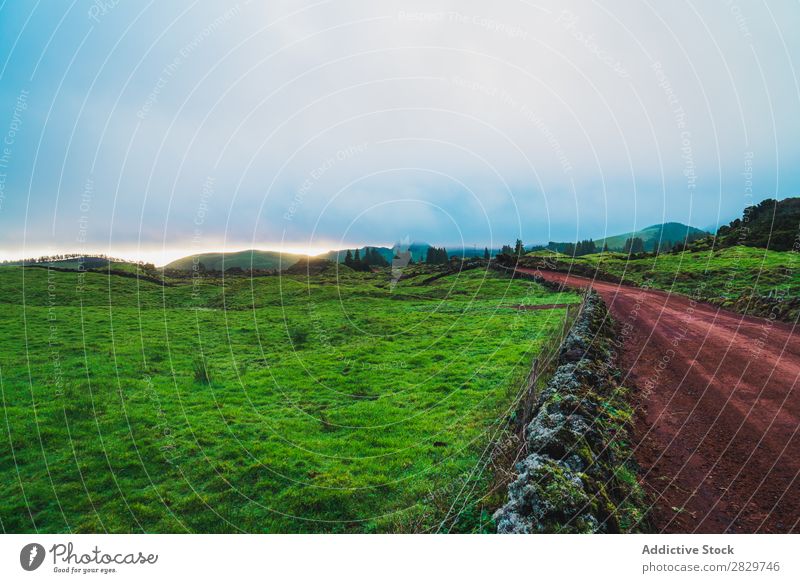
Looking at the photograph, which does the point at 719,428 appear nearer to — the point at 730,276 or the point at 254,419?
the point at 254,419

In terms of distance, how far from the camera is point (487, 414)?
35.4 feet

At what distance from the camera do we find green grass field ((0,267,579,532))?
284 inches

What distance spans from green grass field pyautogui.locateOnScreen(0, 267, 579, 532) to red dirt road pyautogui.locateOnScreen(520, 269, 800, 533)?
10.8 feet

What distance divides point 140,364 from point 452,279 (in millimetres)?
35166

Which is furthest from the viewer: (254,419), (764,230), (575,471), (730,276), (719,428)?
(764,230)

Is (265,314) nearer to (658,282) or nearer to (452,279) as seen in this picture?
(452,279)

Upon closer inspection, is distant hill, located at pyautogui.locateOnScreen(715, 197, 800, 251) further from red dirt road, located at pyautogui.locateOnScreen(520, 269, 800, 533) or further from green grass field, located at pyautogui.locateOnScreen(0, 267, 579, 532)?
green grass field, located at pyautogui.locateOnScreen(0, 267, 579, 532)

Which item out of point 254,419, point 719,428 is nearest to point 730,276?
point 719,428

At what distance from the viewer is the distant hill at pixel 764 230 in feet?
154

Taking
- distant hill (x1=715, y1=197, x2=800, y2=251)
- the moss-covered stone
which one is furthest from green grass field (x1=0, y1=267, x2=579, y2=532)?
distant hill (x1=715, y1=197, x2=800, y2=251)

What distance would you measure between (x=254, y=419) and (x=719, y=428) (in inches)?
496

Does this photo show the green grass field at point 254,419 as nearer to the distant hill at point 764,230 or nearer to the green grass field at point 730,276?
the green grass field at point 730,276

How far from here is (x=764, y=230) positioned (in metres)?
54.7
